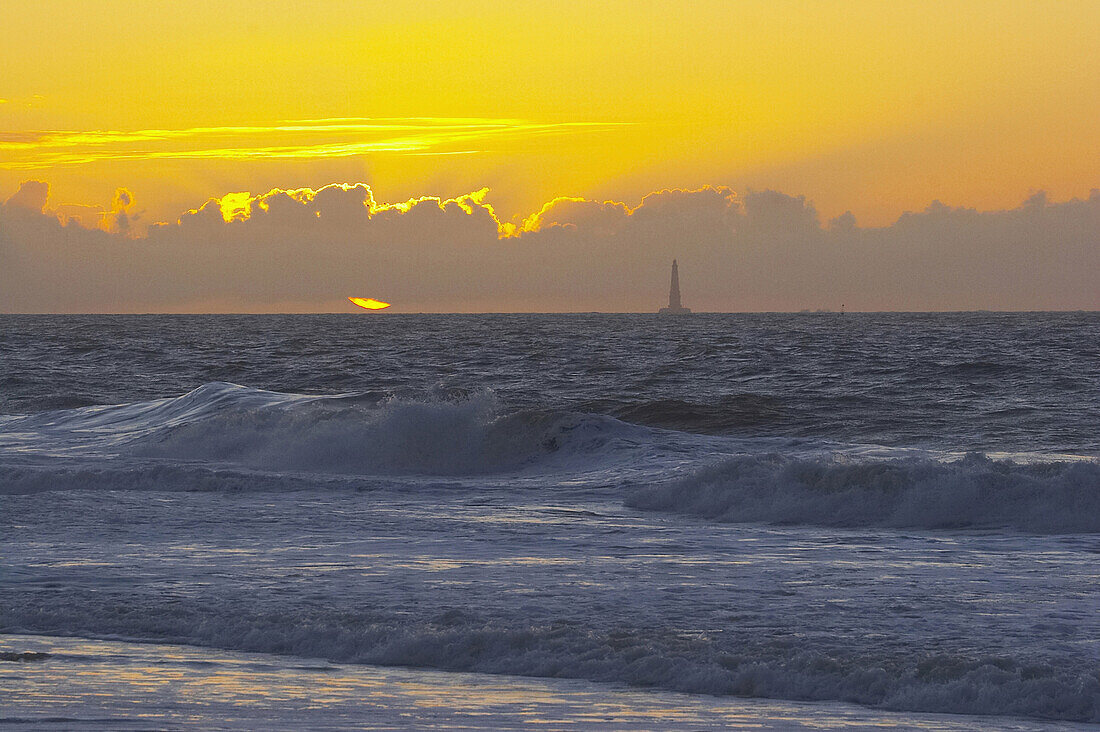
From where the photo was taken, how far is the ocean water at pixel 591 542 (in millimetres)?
7586

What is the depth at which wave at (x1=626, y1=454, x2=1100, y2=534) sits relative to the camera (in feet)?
45.0

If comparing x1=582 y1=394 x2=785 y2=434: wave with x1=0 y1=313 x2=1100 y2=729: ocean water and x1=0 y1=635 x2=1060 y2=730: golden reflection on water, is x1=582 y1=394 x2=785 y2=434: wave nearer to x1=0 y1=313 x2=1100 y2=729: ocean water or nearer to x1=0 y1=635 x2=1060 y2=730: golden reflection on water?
x1=0 y1=313 x2=1100 y2=729: ocean water

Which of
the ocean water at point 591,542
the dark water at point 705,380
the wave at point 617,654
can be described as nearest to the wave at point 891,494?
the ocean water at point 591,542

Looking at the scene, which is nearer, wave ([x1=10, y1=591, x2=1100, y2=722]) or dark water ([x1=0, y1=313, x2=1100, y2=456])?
wave ([x1=10, y1=591, x2=1100, y2=722])

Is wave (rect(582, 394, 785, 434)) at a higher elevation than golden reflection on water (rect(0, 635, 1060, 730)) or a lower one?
higher

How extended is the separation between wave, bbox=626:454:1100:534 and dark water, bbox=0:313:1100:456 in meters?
6.71

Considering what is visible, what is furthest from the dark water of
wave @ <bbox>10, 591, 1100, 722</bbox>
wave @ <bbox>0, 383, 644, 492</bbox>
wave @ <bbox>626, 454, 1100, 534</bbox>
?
wave @ <bbox>10, 591, 1100, 722</bbox>

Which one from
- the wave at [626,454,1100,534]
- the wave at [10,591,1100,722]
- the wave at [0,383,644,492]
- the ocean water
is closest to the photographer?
the wave at [10,591,1100,722]

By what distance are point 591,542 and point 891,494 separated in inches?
182

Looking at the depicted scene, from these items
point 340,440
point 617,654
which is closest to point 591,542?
point 617,654

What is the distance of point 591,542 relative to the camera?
1190 cm

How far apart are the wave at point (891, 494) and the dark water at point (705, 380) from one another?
671cm

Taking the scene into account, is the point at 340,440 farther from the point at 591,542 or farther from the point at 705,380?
the point at 705,380

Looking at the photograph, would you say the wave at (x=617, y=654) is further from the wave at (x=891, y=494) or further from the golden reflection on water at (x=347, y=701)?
the wave at (x=891, y=494)
